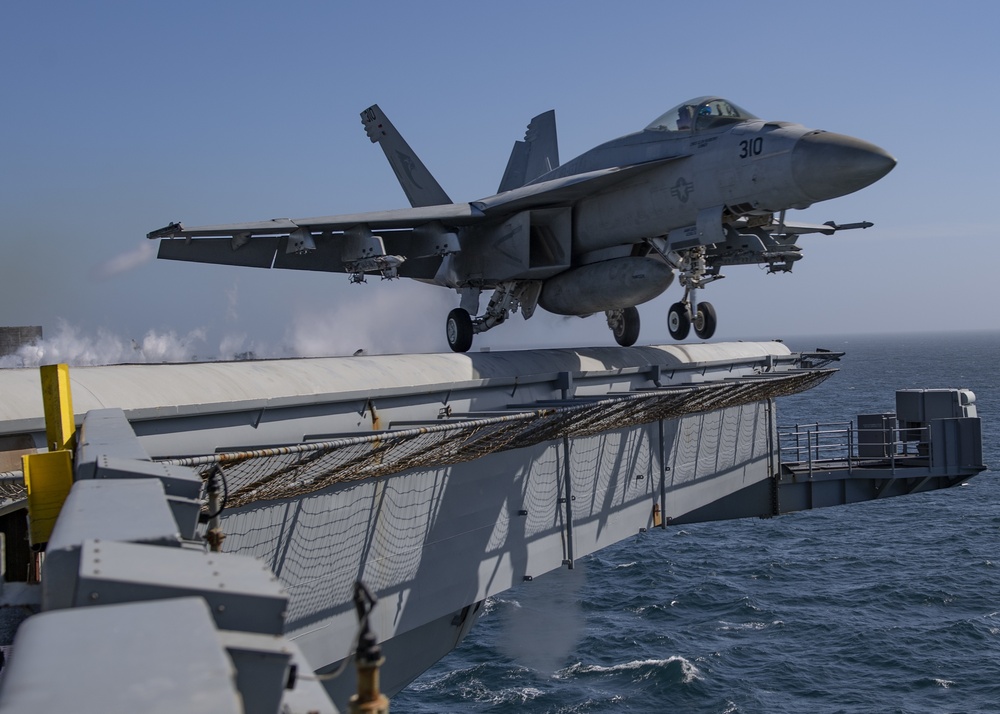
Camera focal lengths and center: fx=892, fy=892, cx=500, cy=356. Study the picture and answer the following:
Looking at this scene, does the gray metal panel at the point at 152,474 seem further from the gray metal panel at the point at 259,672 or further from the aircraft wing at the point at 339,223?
the aircraft wing at the point at 339,223

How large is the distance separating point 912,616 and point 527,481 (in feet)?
57.5

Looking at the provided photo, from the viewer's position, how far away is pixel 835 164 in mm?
14070

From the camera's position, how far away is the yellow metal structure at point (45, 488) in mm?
5497

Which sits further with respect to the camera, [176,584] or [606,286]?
[606,286]

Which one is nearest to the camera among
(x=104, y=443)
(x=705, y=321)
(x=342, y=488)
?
(x=104, y=443)

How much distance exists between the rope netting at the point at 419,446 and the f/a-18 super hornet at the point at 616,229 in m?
3.03

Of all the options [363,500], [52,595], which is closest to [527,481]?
[363,500]

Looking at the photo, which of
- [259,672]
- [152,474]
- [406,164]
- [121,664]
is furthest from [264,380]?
[406,164]

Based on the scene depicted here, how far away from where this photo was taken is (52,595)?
8.75ft

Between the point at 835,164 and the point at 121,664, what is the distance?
1408 cm

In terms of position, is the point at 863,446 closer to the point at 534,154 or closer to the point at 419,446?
the point at 534,154

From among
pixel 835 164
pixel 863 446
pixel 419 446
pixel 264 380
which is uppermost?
pixel 835 164

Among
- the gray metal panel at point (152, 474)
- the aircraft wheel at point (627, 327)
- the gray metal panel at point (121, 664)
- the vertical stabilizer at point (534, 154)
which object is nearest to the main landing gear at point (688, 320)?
the aircraft wheel at point (627, 327)

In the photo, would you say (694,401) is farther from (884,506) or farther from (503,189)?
(884,506)
